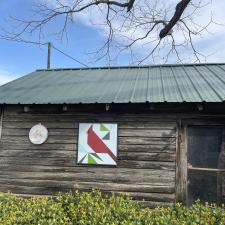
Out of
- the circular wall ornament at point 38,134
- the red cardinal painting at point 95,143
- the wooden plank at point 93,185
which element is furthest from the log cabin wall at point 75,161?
the red cardinal painting at point 95,143

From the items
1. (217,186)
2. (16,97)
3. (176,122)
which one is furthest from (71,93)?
(217,186)

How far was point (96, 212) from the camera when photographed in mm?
7586

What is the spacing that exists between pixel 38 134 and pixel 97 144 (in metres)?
1.76

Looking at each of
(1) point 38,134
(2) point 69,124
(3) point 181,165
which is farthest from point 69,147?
(3) point 181,165

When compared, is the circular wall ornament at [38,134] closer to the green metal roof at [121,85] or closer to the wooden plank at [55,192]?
the green metal roof at [121,85]

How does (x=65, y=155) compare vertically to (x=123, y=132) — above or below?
below

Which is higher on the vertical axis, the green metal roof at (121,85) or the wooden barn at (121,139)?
the green metal roof at (121,85)

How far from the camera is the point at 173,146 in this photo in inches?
353

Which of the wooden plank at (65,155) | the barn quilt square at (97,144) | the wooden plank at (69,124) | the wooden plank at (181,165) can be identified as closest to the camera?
the wooden plank at (181,165)

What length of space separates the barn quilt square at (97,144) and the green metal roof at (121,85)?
2.69 feet

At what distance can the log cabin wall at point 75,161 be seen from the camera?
898cm

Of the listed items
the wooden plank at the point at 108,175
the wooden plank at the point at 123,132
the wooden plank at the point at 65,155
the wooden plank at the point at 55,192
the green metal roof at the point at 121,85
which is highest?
the green metal roof at the point at 121,85

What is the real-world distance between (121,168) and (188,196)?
1.85 m

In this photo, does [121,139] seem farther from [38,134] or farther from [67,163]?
[38,134]
